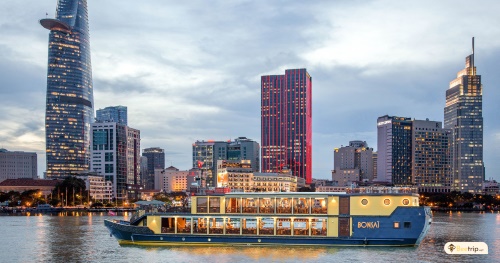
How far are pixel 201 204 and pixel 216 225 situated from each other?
6.32 feet

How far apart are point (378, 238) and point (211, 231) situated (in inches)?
472

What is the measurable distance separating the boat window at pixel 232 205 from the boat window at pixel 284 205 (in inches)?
116

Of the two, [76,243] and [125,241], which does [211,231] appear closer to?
[125,241]

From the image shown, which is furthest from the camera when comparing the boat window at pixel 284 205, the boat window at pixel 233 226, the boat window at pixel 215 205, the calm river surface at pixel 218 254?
the boat window at pixel 215 205

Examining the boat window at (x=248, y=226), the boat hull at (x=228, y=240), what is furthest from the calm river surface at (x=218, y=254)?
the boat window at (x=248, y=226)

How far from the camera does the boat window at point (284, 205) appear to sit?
41219 mm

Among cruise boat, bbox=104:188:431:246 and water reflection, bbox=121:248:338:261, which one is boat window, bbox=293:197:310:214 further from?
water reflection, bbox=121:248:338:261

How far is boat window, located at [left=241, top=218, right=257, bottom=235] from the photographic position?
41281mm

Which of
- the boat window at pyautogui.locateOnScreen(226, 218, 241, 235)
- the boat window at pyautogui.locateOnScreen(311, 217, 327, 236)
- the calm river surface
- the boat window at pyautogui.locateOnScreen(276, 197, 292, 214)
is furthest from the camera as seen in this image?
the boat window at pyautogui.locateOnScreen(226, 218, 241, 235)

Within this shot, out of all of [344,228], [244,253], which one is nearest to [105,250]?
[244,253]

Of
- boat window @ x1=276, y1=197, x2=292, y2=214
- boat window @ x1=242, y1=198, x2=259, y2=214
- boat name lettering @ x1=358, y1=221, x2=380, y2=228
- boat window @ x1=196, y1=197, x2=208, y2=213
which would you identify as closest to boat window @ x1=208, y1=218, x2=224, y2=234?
boat window @ x1=196, y1=197, x2=208, y2=213

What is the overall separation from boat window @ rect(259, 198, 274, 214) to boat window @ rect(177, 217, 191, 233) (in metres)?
5.62

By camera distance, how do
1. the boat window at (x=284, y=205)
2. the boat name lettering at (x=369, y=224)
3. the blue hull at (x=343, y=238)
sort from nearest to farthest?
the blue hull at (x=343, y=238) < the boat name lettering at (x=369, y=224) < the boat window at (x=284, y=205)

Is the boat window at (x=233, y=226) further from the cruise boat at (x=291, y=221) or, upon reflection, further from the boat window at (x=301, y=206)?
the boat window at (x=301, y=206)
